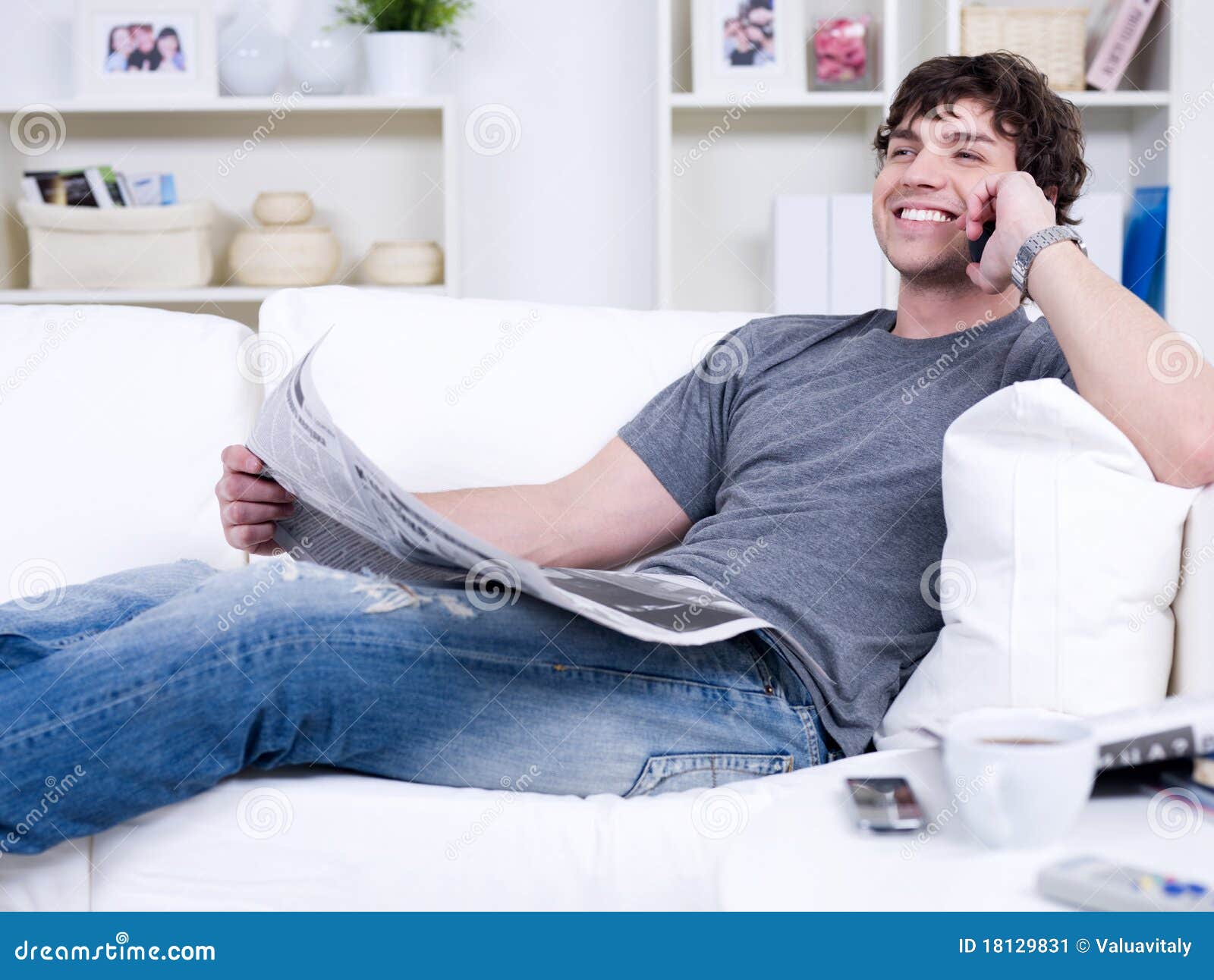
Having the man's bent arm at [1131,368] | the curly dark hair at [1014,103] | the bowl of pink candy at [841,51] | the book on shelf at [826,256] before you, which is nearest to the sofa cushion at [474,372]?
the curly dark hair at [1014,103]

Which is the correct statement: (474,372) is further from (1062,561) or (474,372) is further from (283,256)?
(283,256)

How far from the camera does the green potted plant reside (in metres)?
2.22

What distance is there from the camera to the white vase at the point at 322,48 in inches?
89.9

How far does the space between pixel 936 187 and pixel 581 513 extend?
548mm

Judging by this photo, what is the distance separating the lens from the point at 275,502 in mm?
1186

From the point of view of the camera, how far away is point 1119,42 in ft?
7.19

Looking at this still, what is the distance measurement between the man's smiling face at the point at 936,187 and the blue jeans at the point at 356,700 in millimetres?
544

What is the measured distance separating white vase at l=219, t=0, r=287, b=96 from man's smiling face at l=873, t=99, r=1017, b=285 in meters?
1.34

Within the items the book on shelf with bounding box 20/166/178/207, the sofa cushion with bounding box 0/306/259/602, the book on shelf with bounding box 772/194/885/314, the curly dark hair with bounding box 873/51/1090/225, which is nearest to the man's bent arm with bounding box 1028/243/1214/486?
the curly dark hair with bounding box 873/51/1090/225

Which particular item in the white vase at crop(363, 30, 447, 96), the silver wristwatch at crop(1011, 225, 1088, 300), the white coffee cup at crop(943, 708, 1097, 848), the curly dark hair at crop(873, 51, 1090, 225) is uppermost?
the white vase at crop(363, 30, 447, 96)

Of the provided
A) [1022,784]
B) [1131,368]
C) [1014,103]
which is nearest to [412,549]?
[1022,784]

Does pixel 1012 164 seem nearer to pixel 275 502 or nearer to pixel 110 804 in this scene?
pixel 275 502

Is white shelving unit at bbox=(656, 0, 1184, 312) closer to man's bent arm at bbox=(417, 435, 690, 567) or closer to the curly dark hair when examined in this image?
the curly dark hair

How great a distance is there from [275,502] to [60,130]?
1.57m
